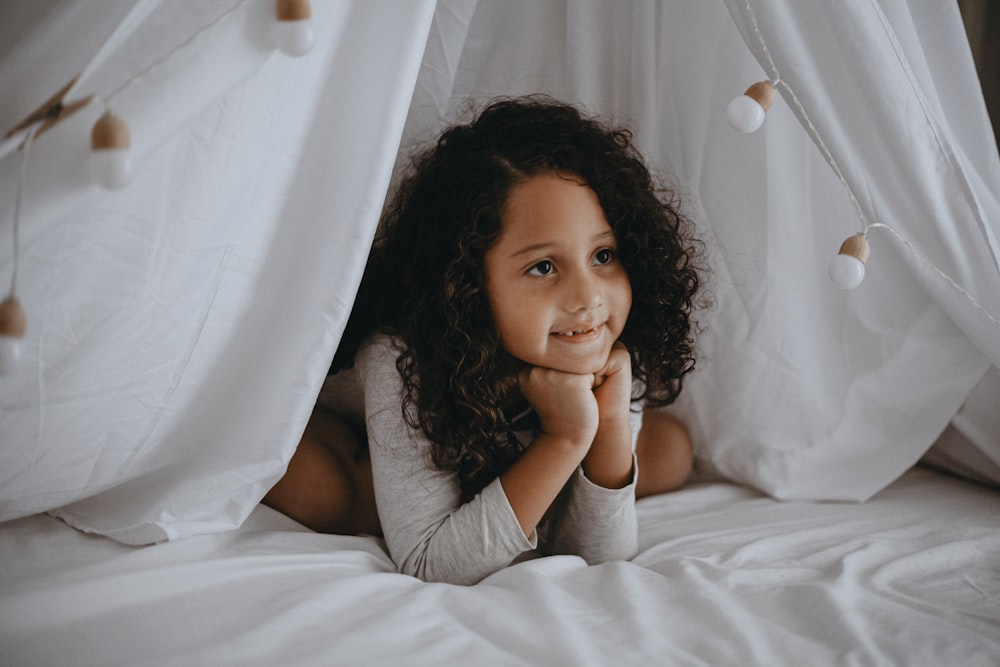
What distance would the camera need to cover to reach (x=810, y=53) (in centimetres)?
85

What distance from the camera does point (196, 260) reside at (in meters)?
0.74

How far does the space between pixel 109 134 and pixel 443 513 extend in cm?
54

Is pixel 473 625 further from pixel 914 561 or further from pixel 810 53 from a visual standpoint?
pixel 810 53

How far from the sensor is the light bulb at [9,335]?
1.81 ft

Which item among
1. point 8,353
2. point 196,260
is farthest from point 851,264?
point 8,353

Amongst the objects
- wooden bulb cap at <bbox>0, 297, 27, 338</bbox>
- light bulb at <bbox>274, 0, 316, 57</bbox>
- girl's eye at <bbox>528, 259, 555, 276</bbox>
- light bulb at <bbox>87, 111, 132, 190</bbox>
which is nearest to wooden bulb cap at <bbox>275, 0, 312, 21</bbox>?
light bulb at <bbox>274, 0, 316, 57</bbox>

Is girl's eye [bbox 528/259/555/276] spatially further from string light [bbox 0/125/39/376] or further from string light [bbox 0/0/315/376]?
string light [bbox 0/125/39/376]

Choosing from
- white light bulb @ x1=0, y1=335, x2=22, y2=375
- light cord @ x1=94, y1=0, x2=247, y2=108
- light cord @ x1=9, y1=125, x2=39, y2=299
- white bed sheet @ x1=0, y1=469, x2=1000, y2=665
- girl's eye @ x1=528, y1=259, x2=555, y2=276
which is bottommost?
white bed sheet @ x1=0, y1=469, x2=1000, y2=665

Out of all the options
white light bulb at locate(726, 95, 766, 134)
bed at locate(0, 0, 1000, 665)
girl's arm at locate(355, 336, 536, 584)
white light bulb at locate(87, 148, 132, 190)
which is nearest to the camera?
white light bulb at locate(87, 148, 132, 190)

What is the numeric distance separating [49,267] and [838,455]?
38.5 inches

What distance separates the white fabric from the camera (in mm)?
615

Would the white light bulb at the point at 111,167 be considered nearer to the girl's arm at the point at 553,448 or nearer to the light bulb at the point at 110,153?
the light bulb at the point at 110,153

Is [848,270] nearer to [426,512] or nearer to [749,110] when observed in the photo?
[749,110]

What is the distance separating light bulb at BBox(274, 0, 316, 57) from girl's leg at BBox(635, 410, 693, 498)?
0.77m
